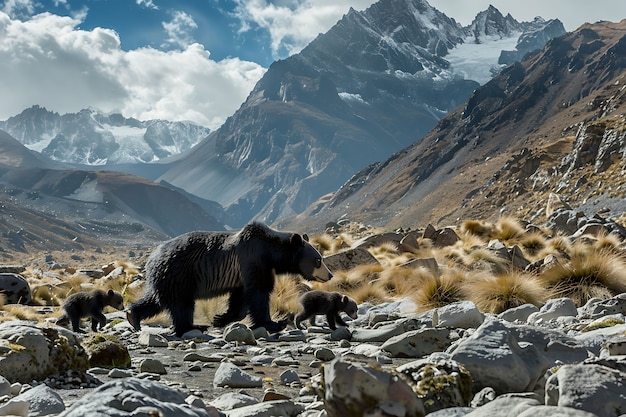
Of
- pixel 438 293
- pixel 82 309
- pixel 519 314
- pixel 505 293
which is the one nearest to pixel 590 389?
pixel 519 314

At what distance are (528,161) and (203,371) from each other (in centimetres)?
10797

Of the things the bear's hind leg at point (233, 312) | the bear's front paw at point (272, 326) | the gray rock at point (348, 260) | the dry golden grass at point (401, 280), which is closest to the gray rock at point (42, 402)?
the bear's front paw at point (272, 326)

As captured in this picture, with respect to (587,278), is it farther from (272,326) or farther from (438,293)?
(272,326)

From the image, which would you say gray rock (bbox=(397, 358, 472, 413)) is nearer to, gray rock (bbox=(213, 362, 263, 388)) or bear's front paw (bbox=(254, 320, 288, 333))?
gray rock (bbox=(213, 362, 263, 388))

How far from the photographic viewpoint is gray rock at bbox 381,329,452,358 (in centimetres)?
644

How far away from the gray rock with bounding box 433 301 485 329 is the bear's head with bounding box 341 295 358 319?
2224 mm

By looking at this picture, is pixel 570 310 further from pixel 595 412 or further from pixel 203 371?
pixel 595 412

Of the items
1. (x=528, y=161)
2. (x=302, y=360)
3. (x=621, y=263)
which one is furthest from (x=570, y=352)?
(x=528, y=161)

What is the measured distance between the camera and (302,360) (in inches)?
262

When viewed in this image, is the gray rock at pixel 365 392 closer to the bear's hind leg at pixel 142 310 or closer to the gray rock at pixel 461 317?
the gray rock at pixel 461 317

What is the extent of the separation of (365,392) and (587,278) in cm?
959

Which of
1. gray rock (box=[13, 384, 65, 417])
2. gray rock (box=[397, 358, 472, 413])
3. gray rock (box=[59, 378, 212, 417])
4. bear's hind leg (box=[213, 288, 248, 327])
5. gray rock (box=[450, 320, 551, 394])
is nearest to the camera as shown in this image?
gray rock (box=[59, 378, 212, 417])

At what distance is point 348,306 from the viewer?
10625 mm

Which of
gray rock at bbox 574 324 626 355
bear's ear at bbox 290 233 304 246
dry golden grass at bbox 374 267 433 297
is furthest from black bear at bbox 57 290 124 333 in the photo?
gray rock at bbox 574 324 626 355
